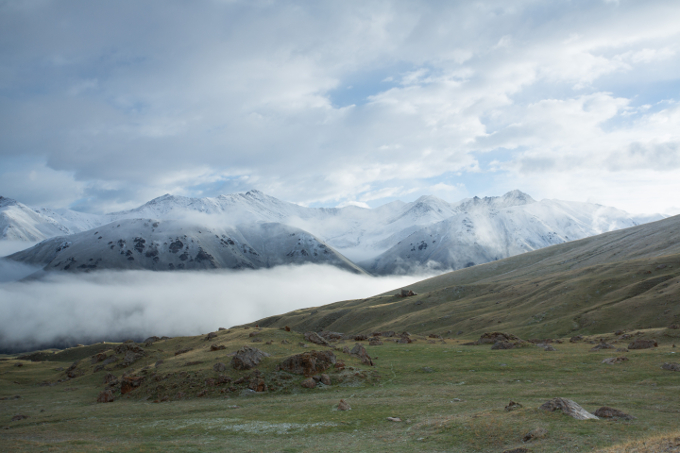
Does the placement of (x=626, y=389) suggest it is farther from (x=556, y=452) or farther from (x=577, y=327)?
(x=577, y=327)

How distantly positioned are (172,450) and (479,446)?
776 inches

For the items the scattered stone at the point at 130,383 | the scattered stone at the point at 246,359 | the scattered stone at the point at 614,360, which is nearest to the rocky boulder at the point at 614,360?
the scattered stone at the point at 614,360

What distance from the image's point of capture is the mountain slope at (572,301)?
79938mm

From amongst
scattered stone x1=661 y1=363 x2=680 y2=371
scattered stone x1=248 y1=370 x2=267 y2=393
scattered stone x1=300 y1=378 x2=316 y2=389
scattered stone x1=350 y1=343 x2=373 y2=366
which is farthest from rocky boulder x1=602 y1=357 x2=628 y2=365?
scattered stone x1=248 y1=370 x2=267 y2=393

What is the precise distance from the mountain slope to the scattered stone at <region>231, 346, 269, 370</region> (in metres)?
61.6

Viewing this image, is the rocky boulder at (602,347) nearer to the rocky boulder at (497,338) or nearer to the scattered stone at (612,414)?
the rocky boulder at (497,338)

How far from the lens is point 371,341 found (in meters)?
80.4

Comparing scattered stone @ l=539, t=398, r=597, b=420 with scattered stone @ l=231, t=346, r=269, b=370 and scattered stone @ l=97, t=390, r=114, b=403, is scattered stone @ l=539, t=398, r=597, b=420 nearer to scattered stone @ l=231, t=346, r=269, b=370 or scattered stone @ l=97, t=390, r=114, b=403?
scattered stone @ l=231, t=346, r=269, b=370

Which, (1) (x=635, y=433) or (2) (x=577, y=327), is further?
(2) (x=577, y=327)

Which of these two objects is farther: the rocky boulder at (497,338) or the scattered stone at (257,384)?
the rocky boulder at (497,338)

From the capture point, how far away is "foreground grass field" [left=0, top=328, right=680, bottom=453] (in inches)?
915

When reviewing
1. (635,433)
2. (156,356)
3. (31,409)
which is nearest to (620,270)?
(635,433)

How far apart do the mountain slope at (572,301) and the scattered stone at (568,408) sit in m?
62.4

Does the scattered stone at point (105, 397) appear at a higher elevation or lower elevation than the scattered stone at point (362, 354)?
higher
